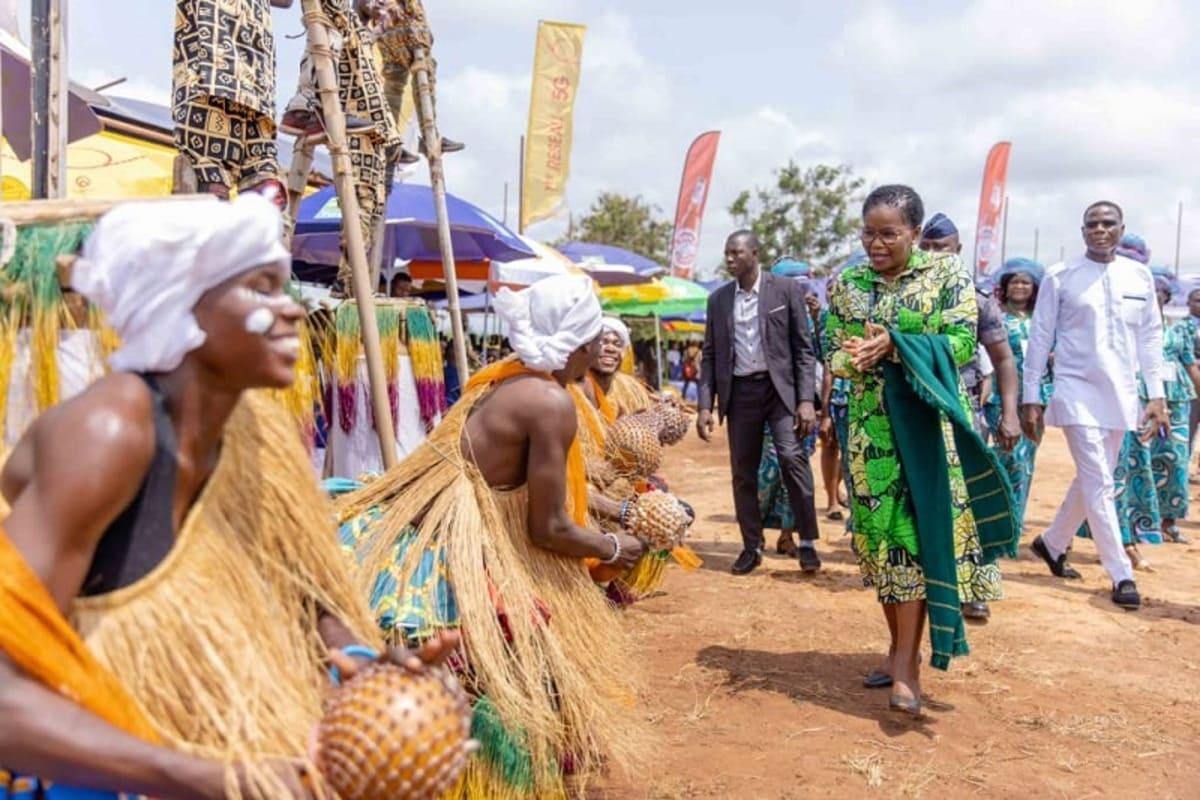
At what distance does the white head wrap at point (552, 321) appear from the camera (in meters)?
3.02

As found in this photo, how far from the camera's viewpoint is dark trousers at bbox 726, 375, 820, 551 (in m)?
6.17

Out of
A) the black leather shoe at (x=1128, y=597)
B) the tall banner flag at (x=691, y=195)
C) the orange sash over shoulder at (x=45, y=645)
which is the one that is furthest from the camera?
the tall banner flag at (x=691, y=195)

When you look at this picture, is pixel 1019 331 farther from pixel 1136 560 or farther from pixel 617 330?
pixel 617 330

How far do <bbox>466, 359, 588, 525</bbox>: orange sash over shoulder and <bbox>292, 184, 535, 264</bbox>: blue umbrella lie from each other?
7.76 ft

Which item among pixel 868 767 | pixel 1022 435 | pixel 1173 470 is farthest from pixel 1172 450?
pixel 868 767

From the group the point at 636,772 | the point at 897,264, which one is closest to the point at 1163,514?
the point at 897,264

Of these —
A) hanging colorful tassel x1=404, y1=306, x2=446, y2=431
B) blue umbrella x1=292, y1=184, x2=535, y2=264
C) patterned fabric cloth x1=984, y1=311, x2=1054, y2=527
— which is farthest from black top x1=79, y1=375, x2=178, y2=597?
patterned fabric cloth x1=984, y1=311, x2=1054, y2=527

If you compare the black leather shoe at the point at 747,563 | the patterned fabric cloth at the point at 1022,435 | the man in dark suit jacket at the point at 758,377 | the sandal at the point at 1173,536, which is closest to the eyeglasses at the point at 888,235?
the man in dark suit jacket at the point at 758,377

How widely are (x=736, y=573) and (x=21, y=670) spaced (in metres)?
5.22

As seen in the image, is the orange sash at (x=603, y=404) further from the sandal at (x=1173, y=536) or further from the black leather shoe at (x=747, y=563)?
the sandal at (x=1173, y=536)

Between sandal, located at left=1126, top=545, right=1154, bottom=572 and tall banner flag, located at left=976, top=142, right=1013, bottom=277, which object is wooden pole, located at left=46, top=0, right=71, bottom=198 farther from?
tall banner flag, located at left=976, top=142, right=1013, bottom=277

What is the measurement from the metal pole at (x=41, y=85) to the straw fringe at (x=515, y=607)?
127 cm

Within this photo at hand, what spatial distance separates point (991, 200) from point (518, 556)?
24.7m

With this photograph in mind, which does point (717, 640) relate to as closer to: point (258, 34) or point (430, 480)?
point (430, 480)
